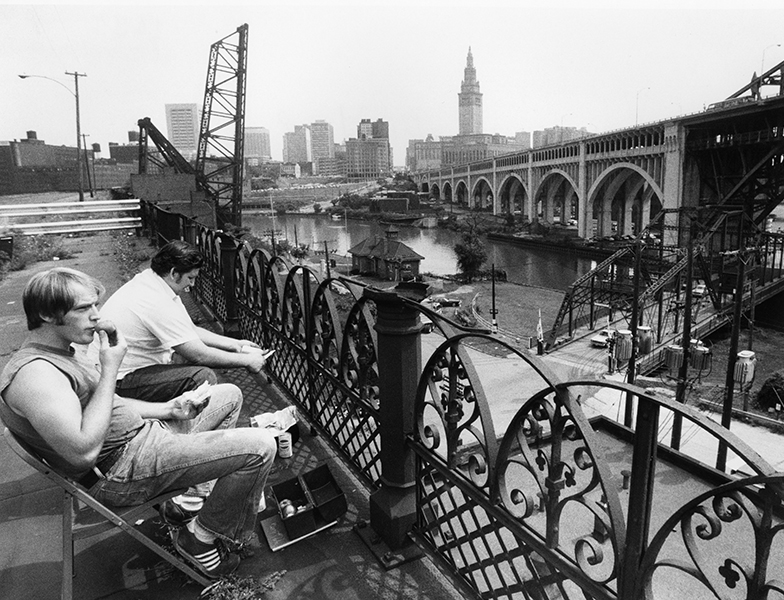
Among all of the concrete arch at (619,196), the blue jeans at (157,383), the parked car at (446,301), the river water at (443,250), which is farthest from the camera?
the concrete arch at (619,196)

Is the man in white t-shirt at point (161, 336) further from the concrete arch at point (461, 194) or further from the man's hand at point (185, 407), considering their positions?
the concrete arch at point (461, 194)

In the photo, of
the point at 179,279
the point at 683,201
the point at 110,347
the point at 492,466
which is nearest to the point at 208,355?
the point at 179,279

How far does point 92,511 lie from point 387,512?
118cm

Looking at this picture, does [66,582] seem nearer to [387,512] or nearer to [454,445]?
[387,512]

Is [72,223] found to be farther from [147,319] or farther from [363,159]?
[363,159]

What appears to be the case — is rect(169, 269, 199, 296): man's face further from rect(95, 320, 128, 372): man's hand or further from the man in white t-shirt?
rect(95, 320, 128, 372): man's hand

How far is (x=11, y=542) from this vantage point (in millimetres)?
2459

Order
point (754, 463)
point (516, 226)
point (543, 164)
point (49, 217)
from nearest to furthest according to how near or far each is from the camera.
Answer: point (754, 463), point (49, 217), point (543, 164), point (516, 226)

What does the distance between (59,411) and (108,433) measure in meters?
0.37

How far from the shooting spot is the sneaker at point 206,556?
2.15m

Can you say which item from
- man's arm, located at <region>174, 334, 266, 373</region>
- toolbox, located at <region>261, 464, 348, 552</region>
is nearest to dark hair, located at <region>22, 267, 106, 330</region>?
man's arm, located at <region>174, 334, 266, 373</region>

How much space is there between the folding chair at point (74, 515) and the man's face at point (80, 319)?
1.16 feet

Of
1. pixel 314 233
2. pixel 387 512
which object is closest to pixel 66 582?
pixel 387 512

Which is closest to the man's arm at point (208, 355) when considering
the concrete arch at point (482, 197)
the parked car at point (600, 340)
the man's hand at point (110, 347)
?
the man's hand at point (110, 347)
